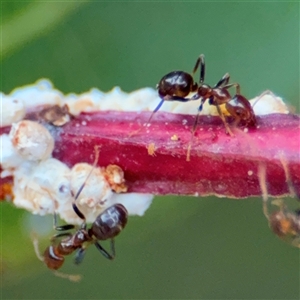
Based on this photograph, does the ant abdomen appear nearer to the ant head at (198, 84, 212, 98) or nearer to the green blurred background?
the green blurred background

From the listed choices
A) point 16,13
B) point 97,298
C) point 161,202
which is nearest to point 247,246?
point 161,202

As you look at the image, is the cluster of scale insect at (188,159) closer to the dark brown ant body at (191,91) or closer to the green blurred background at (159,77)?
the dark brown ant body at (191,91)

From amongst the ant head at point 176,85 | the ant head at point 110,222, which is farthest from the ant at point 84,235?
the ant head at point 176,85

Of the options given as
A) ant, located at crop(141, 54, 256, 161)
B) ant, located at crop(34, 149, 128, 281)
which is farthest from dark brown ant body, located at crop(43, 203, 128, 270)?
ant, located at crop(141, 54, 256, 161)

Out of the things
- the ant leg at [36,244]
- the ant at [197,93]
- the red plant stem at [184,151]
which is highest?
the ant at [197,93]

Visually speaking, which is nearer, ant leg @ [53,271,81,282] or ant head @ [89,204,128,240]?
ant head @ [89,204,128,240]

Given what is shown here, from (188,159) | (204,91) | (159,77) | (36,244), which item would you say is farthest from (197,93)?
(36,244)
